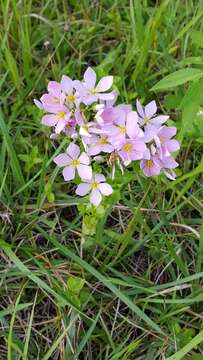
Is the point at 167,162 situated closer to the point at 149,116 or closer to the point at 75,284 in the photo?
the point at 149,116

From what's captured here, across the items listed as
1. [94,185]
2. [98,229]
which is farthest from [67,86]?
[98,229]

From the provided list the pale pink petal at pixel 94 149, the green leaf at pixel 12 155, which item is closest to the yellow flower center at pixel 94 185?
the pale pink petal at pixel 94 149

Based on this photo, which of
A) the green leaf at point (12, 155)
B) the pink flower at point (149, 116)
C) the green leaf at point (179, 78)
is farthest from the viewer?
the green leaf at point (12, 155)

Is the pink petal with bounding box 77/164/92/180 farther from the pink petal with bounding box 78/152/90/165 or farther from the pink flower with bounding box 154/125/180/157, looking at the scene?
the pink flower with bounding box 154/125/180/157

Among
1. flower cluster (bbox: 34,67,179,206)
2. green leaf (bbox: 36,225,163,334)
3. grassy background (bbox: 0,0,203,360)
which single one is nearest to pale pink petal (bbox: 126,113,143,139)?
flower cluster (bbox: 34,67,179,206)

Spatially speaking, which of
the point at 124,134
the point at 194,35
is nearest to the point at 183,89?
the point at 194,35

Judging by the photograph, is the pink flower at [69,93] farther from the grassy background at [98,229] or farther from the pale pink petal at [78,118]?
the grassy background at [98,229]

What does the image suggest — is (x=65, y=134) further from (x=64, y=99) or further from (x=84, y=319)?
(x=84, y=319)
